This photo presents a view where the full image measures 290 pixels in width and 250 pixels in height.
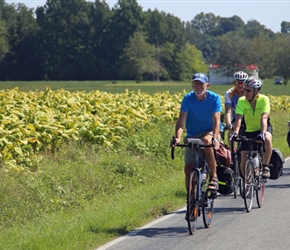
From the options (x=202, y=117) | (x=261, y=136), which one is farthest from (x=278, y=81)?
(x=202, y=117)

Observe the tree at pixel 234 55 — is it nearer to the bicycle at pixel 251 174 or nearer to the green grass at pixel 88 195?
the green grass at pixel 88 195

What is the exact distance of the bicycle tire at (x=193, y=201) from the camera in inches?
388

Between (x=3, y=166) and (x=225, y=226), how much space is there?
4269mm

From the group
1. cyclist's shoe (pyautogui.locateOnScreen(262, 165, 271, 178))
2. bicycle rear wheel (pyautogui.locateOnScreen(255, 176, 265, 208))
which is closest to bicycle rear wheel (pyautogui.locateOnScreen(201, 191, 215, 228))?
bicycle rear wheel (pyautogui.locateOnScreen(255, 176, 265, 208))

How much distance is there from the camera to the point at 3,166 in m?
13.0

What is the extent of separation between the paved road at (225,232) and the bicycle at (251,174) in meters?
0.19

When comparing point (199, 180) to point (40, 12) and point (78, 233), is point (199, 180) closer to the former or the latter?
point (78, 233)

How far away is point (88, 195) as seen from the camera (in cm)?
1273

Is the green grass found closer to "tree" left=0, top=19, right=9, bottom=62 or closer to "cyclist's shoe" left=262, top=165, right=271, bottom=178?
"cyclist's shoe" left=262, top=165, right=271, bottom=178

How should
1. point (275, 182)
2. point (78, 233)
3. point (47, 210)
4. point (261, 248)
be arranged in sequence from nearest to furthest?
point (261, 248) → point (78, 233) → point (47, 210) → point (275, 182)

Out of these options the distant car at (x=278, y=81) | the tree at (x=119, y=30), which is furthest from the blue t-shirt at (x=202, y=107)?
the distant car at (x=278, y=81)

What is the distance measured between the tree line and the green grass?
268 ft

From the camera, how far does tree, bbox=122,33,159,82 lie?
352ft

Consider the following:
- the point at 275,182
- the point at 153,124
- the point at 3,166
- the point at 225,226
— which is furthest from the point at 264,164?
the point at 153,124
